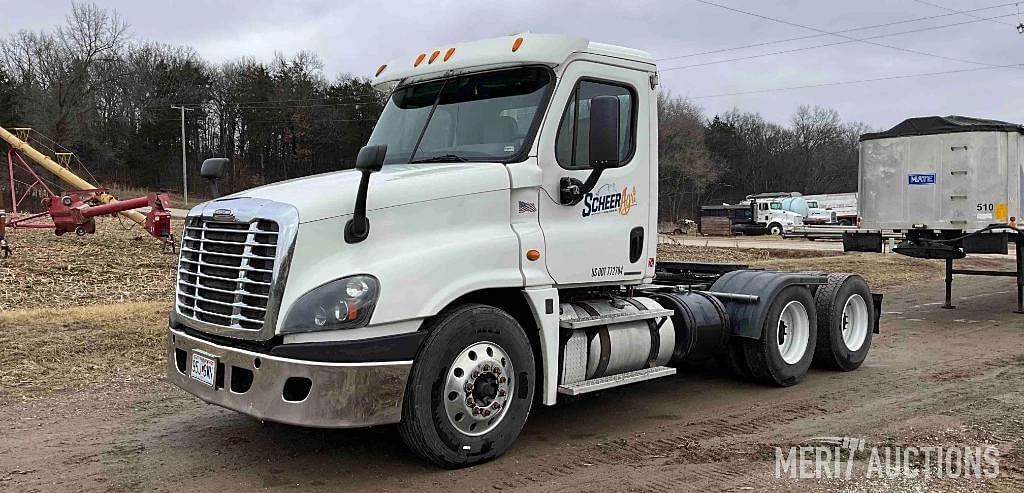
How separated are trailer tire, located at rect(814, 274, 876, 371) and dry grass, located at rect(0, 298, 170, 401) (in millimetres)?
6467

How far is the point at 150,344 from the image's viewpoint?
9016 mm

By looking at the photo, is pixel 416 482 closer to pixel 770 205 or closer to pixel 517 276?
pixel 517 276

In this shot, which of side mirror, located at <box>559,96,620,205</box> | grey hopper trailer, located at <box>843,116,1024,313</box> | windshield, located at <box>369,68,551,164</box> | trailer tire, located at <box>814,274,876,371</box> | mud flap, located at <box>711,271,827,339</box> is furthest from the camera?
grey hopper trailer, located at <box>843,116,1024,313</box>

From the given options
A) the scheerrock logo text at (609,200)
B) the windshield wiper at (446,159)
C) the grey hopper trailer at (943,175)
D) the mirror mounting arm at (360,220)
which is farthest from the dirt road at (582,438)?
the grey hopper trailer at (943,175)

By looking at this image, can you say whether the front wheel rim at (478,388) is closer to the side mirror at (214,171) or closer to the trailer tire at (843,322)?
the side mirror at (214,171)

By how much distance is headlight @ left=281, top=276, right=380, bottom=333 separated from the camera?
456 centimetres

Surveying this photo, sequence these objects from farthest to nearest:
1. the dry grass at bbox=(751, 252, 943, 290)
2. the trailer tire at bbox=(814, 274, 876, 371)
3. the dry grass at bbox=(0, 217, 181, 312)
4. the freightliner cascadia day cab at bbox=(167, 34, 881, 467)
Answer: the dry grass at bbox=(751, 252, 943, 290), the dry grass at bbox=(0, 217, 181, 312), the trailer tire at bbox=(814, 274, 876, 371), the freightliner cascadia day cab at bbox=(167, 34, 881, 467)

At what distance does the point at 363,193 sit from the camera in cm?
467

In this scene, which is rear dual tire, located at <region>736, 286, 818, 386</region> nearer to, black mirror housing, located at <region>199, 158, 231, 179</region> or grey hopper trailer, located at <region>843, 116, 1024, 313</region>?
black mirror housing, located at <region>199, 158, 231, 179</region>

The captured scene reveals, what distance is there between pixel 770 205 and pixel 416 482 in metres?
50.7

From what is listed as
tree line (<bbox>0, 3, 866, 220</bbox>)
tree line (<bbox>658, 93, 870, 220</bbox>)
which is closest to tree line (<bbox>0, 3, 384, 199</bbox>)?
tree line (<bbox>0, 3, 866, 220</bbox>)

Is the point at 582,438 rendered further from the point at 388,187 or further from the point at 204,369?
the point at 204,369

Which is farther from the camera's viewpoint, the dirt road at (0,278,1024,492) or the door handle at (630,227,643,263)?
the door handle at (630,227,643,263)

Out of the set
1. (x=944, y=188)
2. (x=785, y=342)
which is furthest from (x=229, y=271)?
(x=944, y=188)
